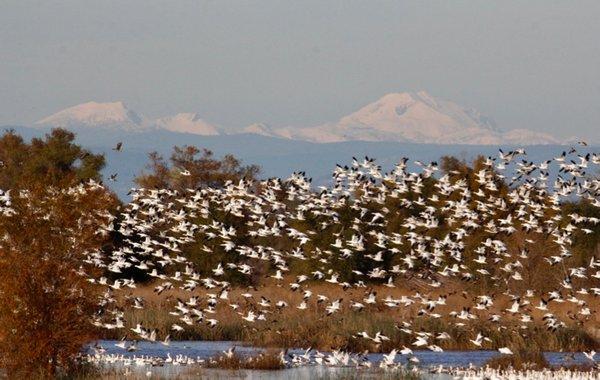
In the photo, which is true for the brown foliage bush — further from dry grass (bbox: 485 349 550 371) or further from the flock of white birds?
dry grass (bbox: 485 349 550 371)

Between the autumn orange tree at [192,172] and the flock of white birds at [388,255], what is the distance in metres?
22.8

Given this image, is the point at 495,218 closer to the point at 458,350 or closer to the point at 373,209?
the point at 373,209

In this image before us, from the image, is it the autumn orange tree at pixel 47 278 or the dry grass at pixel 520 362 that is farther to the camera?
the dry grass at pixel 520 362

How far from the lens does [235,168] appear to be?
108938mm

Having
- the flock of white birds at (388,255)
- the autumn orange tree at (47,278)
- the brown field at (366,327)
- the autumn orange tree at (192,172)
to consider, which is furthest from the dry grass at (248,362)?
the autumn orange tree at (192,172)

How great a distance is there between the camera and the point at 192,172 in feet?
339

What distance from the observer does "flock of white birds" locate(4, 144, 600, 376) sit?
151 feet

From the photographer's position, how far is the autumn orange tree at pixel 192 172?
102 metres

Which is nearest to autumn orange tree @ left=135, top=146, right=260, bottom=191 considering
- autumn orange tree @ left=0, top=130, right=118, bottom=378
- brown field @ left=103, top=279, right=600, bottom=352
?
brown field @ left=103, top=279, right=600, bottom=352

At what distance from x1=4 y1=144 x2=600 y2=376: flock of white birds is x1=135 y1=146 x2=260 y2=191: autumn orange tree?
74.8 ft

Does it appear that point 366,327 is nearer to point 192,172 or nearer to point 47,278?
point 47,278

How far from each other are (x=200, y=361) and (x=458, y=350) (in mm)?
9651

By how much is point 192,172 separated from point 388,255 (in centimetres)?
3768

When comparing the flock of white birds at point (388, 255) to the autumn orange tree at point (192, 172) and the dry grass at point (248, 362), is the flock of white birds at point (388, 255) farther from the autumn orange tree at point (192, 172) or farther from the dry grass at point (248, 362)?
the autumn orange tree at point (192, 172)
